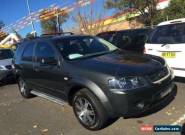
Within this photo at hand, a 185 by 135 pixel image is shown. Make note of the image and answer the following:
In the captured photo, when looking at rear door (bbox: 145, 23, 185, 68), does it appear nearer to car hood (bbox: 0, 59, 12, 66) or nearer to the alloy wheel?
the alloy wheel

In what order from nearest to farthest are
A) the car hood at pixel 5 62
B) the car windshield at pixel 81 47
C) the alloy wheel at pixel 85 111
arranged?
the alloy wheel at pixel 85 111, the car windshield at pixel 81 47, the car hood at pixel 5 62

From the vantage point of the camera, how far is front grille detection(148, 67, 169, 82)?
18.3 feet

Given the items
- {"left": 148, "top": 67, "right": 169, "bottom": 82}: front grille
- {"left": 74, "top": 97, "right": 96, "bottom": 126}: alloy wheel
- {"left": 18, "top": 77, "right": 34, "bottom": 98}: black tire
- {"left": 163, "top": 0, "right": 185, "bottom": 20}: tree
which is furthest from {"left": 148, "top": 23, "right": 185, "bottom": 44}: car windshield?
{"left": 163, "top": 0, "right": 185, "bottom": 20}: tree

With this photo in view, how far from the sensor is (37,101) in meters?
8.66

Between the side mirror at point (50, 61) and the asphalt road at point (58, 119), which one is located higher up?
the side mirror at point (50, 61)

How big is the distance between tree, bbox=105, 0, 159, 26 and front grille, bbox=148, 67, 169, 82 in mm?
25135

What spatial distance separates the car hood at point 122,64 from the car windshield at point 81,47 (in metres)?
0.33

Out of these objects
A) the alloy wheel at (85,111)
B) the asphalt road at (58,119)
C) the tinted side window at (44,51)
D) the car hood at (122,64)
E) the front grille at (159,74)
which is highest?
the tinted side window at (44,51)

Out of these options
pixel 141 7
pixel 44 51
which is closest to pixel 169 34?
pixel 44 51

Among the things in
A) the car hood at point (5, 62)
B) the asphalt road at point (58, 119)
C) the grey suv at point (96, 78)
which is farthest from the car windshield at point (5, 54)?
the grey suv at point (96, 78)

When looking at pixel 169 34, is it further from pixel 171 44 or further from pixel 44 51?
pixel 44 51

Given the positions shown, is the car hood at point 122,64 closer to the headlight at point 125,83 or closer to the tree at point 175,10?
the headlight at point 125,83

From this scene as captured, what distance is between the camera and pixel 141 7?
31688 millimetres

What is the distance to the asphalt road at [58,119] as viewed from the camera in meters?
5.82
